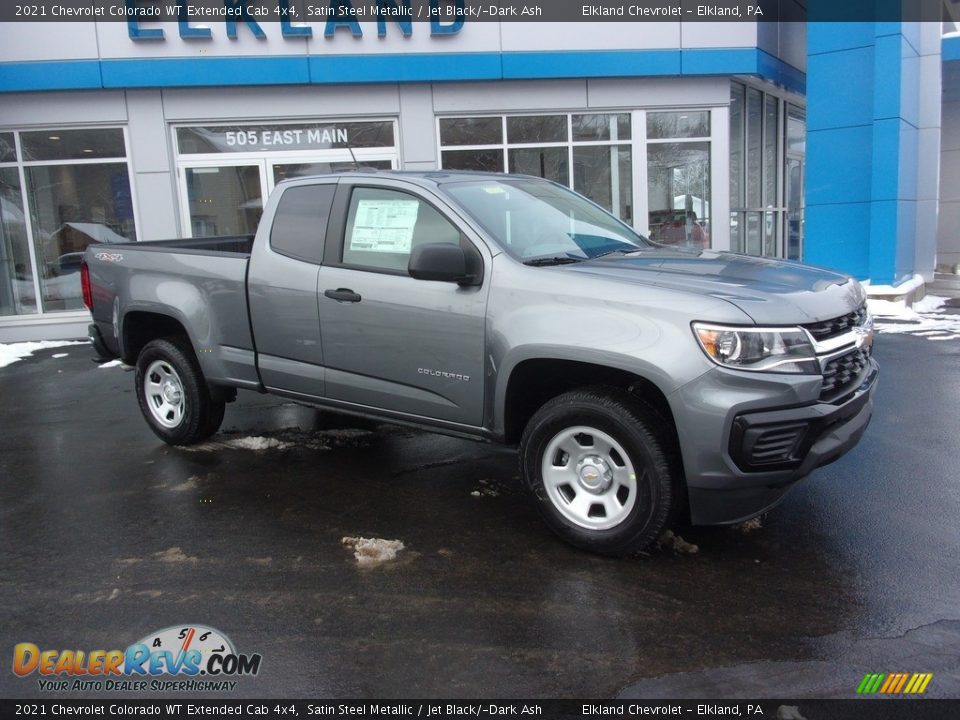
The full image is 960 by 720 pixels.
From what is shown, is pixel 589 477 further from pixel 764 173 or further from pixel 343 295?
pixel 764 173

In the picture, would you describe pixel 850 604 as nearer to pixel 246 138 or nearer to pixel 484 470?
pixel 484 470

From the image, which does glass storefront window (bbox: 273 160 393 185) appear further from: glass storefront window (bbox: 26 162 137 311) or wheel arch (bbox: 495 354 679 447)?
wheel arch (bbox: 495 354 679 447)

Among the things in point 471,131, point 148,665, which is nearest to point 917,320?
point 471,131

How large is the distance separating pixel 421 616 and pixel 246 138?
10.8 metres

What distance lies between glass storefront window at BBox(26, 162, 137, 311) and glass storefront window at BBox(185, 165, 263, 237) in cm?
98

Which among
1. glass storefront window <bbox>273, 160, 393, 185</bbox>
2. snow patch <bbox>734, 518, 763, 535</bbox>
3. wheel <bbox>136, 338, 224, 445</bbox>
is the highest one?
glass storefront window <bbox>273, 160, 393, 185</bbox>

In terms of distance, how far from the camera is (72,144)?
12.3 m

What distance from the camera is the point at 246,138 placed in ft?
41.3

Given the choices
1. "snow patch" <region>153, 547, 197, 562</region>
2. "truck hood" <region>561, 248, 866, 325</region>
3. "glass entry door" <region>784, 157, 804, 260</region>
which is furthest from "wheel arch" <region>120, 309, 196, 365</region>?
"glass entry door" <region>784, 157, 804, 260</region>

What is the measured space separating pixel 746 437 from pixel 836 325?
0.84 meters

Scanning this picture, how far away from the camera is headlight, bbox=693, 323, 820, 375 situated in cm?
351

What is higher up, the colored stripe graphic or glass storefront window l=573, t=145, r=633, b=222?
glass storefront window l=573, t=145, r=633, b=222

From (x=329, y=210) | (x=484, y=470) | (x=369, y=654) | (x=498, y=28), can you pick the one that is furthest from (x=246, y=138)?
(x=369, y=654)

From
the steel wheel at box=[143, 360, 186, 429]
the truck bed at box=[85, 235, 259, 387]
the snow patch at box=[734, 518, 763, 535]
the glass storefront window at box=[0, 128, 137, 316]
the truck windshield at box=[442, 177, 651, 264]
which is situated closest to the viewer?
the snow patch at box=[734, 518, 763, 535]
